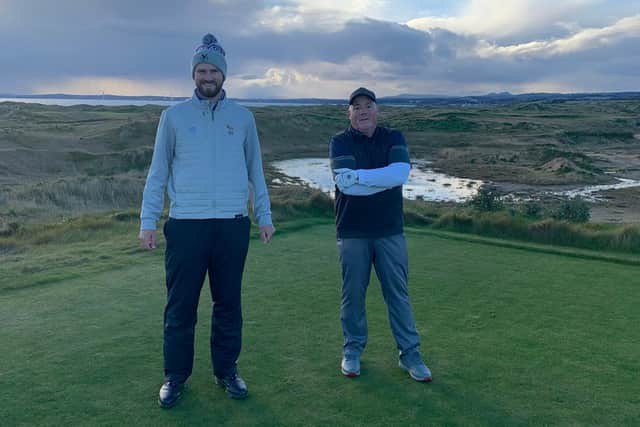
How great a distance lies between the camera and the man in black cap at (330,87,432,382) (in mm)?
3785

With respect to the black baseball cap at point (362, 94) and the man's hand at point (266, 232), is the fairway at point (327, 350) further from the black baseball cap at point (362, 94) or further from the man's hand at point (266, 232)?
the black baseball cap at point (362, 94)

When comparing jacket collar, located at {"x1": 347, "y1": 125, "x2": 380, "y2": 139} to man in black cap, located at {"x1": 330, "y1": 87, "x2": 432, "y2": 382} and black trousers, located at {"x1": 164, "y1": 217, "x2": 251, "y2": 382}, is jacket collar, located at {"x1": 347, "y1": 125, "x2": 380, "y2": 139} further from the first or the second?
black trousers, located at {"x1": 164, "y1": 217, "x2": 251, "y2": 382}

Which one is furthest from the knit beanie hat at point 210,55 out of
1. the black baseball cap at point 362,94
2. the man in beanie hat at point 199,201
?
the black baseball cap at point 362,94

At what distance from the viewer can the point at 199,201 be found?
342 centimetres

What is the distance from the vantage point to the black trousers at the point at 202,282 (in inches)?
135

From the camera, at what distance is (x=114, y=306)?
526 centimetres

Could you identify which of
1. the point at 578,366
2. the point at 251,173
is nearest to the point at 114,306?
the point at 251,173

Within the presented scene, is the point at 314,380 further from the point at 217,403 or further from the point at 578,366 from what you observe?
the point at 578,366

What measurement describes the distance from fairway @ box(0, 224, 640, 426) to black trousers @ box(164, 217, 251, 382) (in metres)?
0.23

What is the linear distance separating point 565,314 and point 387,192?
7.94 feet

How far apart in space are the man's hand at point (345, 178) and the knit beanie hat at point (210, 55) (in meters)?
0.93

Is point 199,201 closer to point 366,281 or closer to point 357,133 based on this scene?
point 357,133

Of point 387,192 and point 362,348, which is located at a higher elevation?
point 387,192

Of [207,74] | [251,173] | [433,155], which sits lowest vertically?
[433,155]
